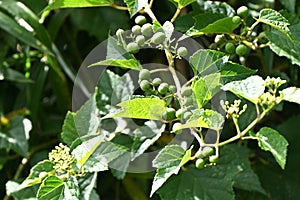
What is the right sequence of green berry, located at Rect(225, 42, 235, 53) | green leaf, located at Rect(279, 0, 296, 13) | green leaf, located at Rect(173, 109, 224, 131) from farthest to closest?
green leaf, located at Rect(279, 0, 296, 13)
green berry, located at Rect(225, 42, 235, 53)
green leaf, located at Rect(173, 109, 224, 131)

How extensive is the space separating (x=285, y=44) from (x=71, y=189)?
0.30 metres

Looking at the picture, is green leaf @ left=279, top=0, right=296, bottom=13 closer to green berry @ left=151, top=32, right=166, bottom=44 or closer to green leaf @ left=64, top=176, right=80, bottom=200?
green berry @ left=151, top=32, right=166, bottom=44

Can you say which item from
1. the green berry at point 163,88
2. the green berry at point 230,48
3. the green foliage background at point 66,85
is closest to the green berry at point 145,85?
the green berry at point 163,88

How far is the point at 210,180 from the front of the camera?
0.73 metres

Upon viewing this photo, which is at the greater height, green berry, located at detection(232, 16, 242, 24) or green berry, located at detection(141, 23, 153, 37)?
green berry, located at detection(141, 23, 153, 37)

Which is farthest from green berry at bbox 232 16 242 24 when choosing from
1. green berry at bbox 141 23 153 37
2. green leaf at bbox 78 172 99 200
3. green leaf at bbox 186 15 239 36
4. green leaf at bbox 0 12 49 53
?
green leaf at bbox 0 12 49 53

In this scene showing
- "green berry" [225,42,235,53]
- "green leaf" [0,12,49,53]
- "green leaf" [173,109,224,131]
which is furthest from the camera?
"green leaf" [0,12,49,53]

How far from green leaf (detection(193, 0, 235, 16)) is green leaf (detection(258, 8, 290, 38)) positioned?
4.9 inches

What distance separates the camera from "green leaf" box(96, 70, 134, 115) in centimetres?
78

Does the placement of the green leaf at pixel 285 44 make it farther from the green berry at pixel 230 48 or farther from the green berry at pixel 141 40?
the green berry at pixel 141 40

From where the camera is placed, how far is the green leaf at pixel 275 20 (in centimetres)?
62

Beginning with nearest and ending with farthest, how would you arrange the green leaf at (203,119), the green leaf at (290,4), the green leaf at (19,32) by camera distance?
the green leaf at (203,119), the green leaf at (290,4), the green leaf at (19,32)

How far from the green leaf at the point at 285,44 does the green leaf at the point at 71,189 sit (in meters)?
0.28

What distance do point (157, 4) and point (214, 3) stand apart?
23 cm
